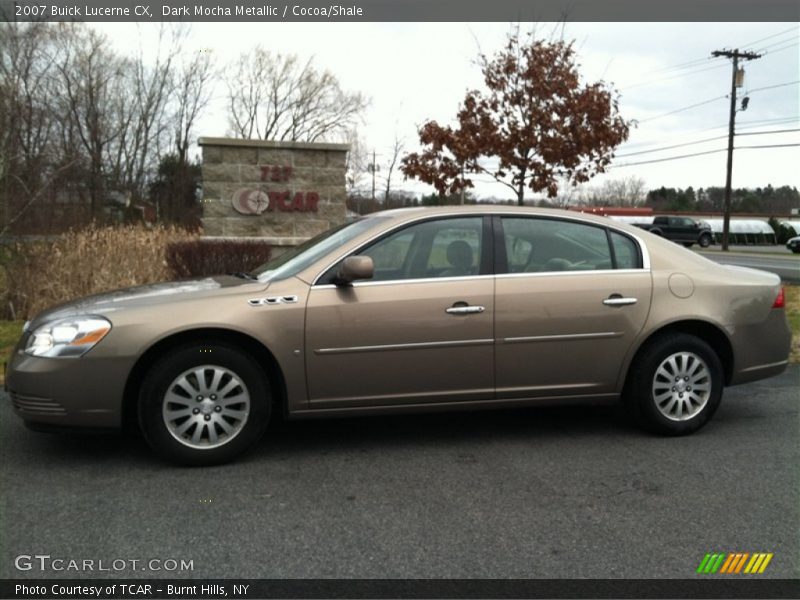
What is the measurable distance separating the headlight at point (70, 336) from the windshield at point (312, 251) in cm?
106

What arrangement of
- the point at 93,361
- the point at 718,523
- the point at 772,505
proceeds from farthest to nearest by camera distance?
the point at 93,361 < the point at 772,505 < the point at 718,523

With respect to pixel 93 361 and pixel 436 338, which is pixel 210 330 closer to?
pixel 93 361

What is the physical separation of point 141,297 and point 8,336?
4779mm

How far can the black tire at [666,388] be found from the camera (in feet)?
15.6

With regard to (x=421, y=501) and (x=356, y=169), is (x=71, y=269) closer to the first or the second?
(x=421, y=501)

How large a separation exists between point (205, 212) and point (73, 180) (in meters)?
6.40

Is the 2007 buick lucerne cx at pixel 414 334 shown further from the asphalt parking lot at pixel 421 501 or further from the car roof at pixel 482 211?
the asphalt parking lot at pixel 421 501

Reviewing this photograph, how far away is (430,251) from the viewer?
15.2ft

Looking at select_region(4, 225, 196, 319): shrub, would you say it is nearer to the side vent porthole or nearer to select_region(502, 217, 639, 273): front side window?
the side vent porthole

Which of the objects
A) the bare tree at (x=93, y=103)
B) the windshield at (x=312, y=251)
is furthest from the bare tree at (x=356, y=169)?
the windshield at (x=312, y=251)

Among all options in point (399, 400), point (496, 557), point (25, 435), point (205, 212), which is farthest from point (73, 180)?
point (496, 557)

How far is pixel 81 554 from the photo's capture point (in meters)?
3.03

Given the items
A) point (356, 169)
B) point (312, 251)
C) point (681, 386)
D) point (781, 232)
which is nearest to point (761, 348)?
point (681, 386)

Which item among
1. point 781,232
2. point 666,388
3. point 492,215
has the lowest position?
point 781,232
